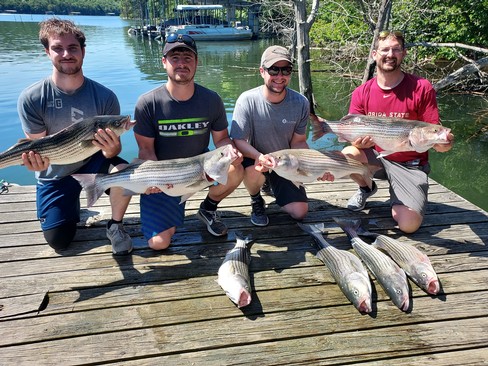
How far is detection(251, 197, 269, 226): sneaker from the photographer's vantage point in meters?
4.59

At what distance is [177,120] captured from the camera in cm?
404

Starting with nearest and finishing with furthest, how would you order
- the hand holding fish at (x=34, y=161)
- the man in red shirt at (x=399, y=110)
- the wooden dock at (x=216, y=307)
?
the wooden dock at (x=216, y=307)
the hand holding fish at (x=34, y=161)
the man in red shirt at (x=399, y=110)

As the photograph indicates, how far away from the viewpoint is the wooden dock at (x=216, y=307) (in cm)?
276

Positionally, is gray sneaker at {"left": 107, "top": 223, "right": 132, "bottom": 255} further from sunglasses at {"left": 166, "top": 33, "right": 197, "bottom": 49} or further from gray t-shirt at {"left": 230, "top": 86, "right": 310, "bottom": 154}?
sunglasses at {"left": 166, "top": 33, "right": 197, "bottom": 49}

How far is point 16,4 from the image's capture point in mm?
117562

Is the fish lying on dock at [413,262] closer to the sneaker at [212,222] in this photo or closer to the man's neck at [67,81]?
the sneaker at [212,222]

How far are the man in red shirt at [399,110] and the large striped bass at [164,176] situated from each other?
5.81ft

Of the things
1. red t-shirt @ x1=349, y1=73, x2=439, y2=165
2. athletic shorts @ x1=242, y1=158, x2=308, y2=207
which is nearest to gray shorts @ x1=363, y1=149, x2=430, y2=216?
red t-shirt @ x1=349, y1=73, x2=439, y2=165

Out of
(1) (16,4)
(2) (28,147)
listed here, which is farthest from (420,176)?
(1) (16,4)

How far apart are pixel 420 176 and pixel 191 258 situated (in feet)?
9.41

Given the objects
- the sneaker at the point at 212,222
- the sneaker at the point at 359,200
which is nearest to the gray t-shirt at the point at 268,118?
the sneaker at the point at 212,222

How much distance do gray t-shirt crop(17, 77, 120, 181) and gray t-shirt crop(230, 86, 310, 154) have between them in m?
1.45

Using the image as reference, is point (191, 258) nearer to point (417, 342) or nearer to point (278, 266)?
point (278, 266)

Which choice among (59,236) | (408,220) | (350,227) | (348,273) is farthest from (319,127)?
(59,236)
